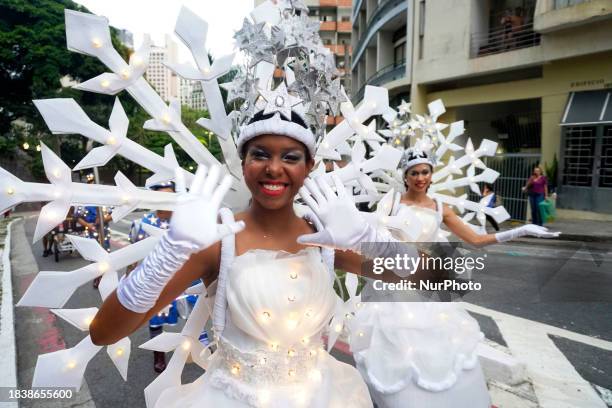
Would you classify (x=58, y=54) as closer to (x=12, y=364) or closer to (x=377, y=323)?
(x=12, y=364)

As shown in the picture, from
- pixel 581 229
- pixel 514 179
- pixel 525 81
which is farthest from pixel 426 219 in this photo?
pixel 525 81

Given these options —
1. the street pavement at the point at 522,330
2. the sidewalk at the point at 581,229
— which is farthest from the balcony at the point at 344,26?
the street pavement at the point at 522,330

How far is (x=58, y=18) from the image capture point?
79.7ft

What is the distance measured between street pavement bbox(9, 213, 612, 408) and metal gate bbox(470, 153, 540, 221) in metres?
6.10

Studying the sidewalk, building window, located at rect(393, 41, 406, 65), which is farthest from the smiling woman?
building window, located at rect(393, 41, 406, 65)

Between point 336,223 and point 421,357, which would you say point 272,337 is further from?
point 421,357

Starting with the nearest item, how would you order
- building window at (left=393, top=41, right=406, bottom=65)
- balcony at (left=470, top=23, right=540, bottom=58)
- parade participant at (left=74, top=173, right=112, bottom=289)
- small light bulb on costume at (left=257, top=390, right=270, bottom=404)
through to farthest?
small light bulb on costume at (left=257, top=390, right=270, bottom=404), parade participant at (left=74, top=173, right=112, bottom=289), balcony at (left=470, top=23, right=540, bottom=58), building window at (left=393, top=41, right=406, bottom=65)

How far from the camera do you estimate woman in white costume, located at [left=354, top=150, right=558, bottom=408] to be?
2.28 metres

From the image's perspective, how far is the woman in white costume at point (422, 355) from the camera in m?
2.28

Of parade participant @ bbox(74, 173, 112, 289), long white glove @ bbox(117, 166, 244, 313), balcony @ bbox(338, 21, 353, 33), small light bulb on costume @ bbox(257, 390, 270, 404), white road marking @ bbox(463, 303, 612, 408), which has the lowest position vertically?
white road marking @ bbox(463, 303, 612, 408)

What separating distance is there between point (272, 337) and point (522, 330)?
4.07 m

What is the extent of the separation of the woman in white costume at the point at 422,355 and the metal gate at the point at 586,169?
12.3 m

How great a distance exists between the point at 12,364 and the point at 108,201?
3.16 meters

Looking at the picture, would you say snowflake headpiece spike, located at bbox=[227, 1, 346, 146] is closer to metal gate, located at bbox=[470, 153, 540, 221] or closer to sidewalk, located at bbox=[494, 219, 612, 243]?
sidewalk, located at bbox=[494, 219, 612, 243]
